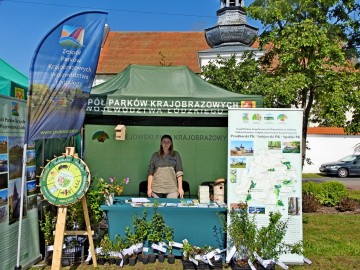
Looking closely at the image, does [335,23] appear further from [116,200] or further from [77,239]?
[77,239]

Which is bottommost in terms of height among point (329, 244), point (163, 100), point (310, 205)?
point (329, 244)

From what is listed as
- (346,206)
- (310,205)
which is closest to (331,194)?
(346,206)

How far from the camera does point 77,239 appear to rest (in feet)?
17.4

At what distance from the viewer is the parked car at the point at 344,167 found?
21875 mm

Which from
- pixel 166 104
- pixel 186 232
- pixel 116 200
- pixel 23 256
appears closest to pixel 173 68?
pixel 166 104

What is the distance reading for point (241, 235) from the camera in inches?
195

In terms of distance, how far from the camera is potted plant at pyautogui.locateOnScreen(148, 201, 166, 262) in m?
5.27

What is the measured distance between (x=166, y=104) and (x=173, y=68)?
4.44ft

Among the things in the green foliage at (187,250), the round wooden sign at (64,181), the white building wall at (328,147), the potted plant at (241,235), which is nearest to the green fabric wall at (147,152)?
the green foliage at (187,250)

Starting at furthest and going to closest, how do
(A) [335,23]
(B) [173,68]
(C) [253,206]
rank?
1. (A) [335,23]
2. (B) [173,68]
3. (C) [253,206]

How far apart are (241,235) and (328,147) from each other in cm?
2096

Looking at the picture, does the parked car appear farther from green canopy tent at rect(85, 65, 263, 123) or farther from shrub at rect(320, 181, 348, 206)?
green canopy tent at rect(85, 65, 263, 123)

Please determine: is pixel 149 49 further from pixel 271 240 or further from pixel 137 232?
pixel 271 240

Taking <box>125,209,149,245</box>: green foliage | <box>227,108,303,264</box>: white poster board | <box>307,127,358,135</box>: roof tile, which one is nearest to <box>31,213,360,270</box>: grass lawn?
<box>125,209,149,245</box>: green foliage
